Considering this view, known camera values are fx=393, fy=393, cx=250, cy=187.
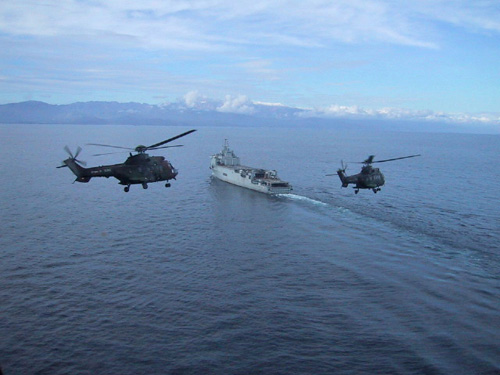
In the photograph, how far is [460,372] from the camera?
4059 centimetres

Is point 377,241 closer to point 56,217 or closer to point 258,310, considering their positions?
point 258,310

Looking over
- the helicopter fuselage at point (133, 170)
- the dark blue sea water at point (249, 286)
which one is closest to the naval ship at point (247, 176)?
the dark blue sea water at point (249, 286)

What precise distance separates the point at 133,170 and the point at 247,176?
318ft

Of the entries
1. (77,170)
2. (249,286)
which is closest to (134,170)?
(77,170)

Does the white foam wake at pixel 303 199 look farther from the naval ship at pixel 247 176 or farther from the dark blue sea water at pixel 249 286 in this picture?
the naval ship at pixel 247 176

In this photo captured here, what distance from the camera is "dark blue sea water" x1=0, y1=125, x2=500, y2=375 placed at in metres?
42.9

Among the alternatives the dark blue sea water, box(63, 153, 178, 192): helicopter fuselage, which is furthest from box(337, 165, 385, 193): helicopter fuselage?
the dark blue sea water

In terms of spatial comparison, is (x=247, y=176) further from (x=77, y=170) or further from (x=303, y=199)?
(x=77, y=170)

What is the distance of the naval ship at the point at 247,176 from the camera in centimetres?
11412

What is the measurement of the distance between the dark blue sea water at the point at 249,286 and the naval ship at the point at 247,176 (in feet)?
32.7

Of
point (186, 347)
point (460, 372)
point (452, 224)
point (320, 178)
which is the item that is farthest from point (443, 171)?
point (186, 347)

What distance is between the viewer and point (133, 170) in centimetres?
2772

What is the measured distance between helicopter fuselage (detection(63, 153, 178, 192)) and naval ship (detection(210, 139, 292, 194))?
279 feet

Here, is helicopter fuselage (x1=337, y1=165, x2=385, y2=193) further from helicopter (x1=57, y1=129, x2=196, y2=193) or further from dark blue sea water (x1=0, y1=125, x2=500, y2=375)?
dark blue sea water (x1=0, y1=125, x2=500, y2=375)
